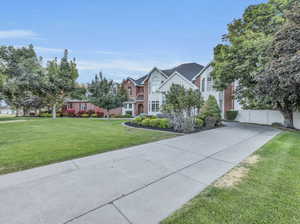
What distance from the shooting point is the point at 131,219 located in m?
2.12

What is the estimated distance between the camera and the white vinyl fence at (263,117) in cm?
1347

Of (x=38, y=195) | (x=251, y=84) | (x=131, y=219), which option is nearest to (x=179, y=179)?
(x=131, y=219)

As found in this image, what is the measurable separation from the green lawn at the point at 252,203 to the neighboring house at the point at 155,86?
607 inches

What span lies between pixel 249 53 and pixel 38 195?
13570 millimetres

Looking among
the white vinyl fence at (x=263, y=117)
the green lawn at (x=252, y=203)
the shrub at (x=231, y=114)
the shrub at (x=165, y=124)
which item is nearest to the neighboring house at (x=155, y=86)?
the shrub at (x=231, y=114)

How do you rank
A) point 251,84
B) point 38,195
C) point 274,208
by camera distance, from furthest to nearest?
point 251,84
point 38,195
point 274,208

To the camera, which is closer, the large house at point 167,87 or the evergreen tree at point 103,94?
→ the large house at point 167,87

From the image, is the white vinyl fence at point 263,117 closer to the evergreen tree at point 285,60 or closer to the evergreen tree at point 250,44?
the evergreen tree at point 250,44

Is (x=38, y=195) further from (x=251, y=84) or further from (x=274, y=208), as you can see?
(x=251, y=84)

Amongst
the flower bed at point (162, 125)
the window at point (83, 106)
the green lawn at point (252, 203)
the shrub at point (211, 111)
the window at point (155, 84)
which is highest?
the window at point (155, 84)

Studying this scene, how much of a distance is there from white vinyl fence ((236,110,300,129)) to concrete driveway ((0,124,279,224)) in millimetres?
13190

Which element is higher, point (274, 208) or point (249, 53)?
point (249, 53)

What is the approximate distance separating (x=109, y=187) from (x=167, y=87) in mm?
17201

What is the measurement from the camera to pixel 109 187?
2980 millimetres
